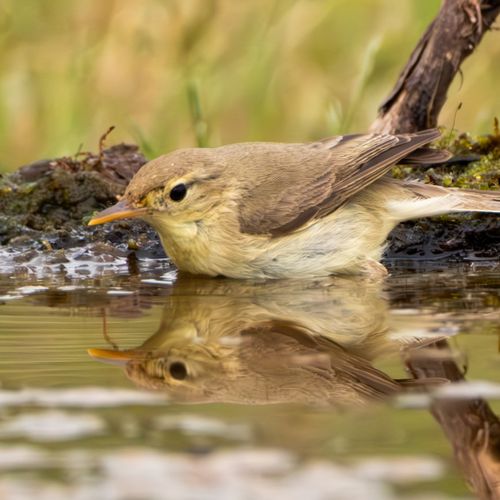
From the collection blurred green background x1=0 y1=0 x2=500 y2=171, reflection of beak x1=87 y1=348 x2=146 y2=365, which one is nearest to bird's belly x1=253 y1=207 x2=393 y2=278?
reflection of beak x1=87 y1=348 x2=146 y2=365

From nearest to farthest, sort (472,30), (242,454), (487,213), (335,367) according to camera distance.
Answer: (242,454) → (335,367) → (487,213) → (472,30)

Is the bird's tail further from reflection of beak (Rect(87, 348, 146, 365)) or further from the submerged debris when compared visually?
reflection of beak (Rect(87, 348, 146, 365))

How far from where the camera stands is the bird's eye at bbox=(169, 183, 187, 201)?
654 cm

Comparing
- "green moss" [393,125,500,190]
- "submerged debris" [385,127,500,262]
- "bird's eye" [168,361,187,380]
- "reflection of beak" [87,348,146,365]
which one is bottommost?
"reflection of beak" [87,348,146,365]

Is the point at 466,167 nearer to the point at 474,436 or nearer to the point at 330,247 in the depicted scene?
the point at 330,247

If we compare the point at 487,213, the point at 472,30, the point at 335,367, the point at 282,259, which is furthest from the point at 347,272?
the point at 335,367

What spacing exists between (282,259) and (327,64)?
4.50 metres

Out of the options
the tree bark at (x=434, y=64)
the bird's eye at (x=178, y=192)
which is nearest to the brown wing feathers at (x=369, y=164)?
the bird's eye at (x=178, y=192)

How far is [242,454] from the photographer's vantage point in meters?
2.95

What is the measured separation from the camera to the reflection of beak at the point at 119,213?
633 cm

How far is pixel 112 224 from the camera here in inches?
294

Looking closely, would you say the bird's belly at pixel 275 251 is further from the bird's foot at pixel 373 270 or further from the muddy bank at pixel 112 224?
the muddy bank at pixel 112 224

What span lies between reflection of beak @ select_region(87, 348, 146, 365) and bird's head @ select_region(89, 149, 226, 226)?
190cm

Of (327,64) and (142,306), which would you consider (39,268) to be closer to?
(142,306)
